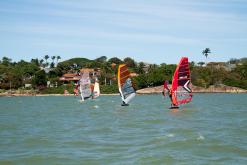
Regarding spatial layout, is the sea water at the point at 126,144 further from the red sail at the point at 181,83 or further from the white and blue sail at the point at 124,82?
the white and blue sail at the point at 124,82

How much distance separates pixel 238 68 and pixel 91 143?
145664mm

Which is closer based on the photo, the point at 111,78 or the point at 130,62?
the point at 111,78

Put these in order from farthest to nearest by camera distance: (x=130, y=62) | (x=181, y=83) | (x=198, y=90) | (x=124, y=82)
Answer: (x=130, y=62), (x=198, y=90), (x=124, y=82), (x=181, y=83)

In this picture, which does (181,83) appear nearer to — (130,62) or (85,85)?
(85,85)

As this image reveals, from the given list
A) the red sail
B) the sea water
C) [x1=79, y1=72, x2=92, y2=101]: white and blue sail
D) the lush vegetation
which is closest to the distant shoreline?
the lush vegetation

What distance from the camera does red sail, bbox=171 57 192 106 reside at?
44438 millimetres

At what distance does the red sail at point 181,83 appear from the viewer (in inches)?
1750

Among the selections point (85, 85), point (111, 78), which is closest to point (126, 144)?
point (85, 85)

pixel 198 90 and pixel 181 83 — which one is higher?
pixel 181 83

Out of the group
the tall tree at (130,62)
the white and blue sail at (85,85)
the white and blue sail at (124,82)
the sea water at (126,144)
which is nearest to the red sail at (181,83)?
the white and blue sail at (124,82)

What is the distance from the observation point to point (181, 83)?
149 ft

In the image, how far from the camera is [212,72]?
152 meters

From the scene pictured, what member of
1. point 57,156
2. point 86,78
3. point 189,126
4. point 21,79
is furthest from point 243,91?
point 57,156

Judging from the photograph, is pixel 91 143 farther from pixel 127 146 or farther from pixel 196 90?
pixel 196 90
